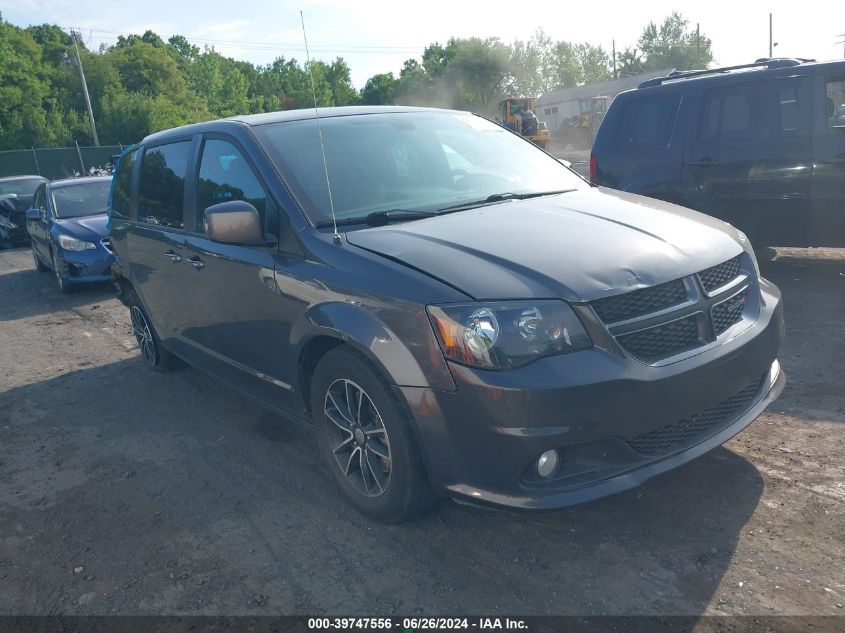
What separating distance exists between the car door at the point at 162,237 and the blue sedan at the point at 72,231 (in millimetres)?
3863

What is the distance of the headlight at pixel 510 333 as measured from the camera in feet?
9.33

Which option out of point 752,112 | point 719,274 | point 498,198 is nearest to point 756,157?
point 752,112

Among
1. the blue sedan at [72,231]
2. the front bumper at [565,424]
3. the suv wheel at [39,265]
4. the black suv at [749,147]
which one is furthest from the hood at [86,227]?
the front bumper at [565,424]

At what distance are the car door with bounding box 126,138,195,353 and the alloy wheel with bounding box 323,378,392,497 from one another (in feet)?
5.82

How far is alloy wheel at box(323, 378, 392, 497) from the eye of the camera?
337 cm

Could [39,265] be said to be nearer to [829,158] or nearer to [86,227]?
[86,227]

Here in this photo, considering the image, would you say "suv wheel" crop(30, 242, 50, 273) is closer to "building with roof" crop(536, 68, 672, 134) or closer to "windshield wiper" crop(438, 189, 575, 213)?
"windshield wiper" crop(438, 189, 575, 213)

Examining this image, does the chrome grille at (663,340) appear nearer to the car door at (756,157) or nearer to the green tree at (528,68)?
the car door at (756,157)

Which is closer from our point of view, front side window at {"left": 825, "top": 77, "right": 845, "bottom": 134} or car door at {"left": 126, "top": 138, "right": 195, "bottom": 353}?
car door at {"left": 126, "top": 138, "right": 195, "bottom": 353}

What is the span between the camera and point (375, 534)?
135 inches

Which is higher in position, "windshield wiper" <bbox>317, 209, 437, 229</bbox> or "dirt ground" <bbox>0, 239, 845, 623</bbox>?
"windshield wiper" <bbox>317, 209, 437, 229</bbox>

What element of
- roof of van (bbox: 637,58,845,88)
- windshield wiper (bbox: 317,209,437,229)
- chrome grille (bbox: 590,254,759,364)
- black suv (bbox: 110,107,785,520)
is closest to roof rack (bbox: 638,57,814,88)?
roof of van (bbox: 637,58,845,88)

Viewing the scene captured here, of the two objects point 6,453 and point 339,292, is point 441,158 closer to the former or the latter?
point 339,292

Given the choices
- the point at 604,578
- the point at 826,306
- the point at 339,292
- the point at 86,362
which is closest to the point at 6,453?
the point at 86,362
